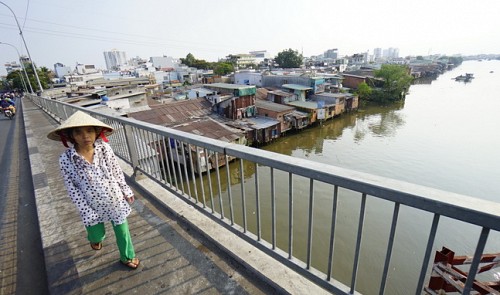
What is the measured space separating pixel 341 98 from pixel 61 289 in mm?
29219

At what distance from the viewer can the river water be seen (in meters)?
7.98

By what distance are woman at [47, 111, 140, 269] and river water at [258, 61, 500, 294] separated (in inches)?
286

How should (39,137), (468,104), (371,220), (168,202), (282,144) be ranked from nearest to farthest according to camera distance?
(168,202), (39,137), (371,220), (282,144), (468,104)

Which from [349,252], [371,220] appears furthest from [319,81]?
[349,252]

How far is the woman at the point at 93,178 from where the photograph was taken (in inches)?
73.8

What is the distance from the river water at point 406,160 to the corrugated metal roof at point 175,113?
22.6ft

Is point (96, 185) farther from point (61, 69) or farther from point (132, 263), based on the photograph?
point (61, 69)

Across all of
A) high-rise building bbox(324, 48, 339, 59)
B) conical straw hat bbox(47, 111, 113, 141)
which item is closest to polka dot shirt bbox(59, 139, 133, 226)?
conical straw hat bbox(47, 111, 113, 141)

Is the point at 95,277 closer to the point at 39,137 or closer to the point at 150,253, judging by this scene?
the point at 150,253

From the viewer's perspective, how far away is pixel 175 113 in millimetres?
18500

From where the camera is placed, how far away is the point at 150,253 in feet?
7.49

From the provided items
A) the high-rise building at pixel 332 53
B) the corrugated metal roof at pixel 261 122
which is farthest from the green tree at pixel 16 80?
the high-rise building at pixel 332 53

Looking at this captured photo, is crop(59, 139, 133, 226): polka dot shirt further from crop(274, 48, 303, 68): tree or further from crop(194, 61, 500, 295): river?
crop(274, 48, 303, 68): tree

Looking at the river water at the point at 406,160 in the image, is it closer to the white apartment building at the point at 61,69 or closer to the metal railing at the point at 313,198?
the metal railing at the point at 313,198
